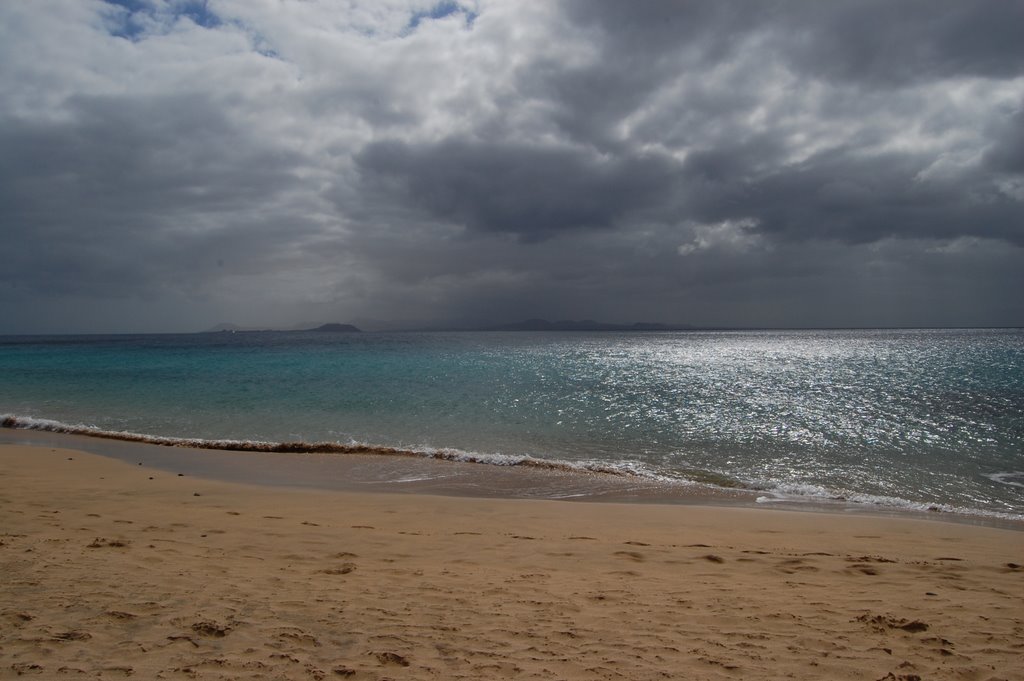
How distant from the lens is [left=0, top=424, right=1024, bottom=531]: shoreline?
11383 mm

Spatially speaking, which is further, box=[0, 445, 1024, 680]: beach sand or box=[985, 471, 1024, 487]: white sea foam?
box=[985, 471, 1024, 487]: white sea foam

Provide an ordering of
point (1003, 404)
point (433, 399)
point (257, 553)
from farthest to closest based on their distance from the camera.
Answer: point (433, 399) → point (1003, 404) → point (257, 553)

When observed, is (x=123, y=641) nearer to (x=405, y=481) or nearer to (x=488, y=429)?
(x=405, y=481)

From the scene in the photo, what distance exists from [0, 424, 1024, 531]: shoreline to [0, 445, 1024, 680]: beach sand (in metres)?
1.41

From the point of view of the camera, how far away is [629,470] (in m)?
14.1

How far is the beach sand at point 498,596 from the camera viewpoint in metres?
4.62

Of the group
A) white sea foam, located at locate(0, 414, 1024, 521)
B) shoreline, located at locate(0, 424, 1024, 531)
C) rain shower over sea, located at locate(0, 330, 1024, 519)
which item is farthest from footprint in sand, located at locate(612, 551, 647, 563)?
rain shower over sea, located at locate(0, 330, 1024, 519)

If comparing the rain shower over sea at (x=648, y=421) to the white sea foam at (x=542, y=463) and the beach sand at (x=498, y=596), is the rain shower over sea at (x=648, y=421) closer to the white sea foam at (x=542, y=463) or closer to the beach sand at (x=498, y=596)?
the white sea foam at (x=542, y=463)

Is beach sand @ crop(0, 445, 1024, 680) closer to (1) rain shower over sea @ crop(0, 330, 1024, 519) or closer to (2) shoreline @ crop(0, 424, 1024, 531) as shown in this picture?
(2) shoreline @ crop(0, 424, 1024, 531)

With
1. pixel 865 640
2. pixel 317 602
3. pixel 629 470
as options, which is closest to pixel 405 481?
pixel 629 470

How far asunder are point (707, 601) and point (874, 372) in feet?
160

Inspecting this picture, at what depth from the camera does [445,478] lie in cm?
1352

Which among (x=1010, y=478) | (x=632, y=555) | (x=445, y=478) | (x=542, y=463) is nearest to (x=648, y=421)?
(x=542, y=463)

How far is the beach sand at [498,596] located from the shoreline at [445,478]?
1411 millimetres
